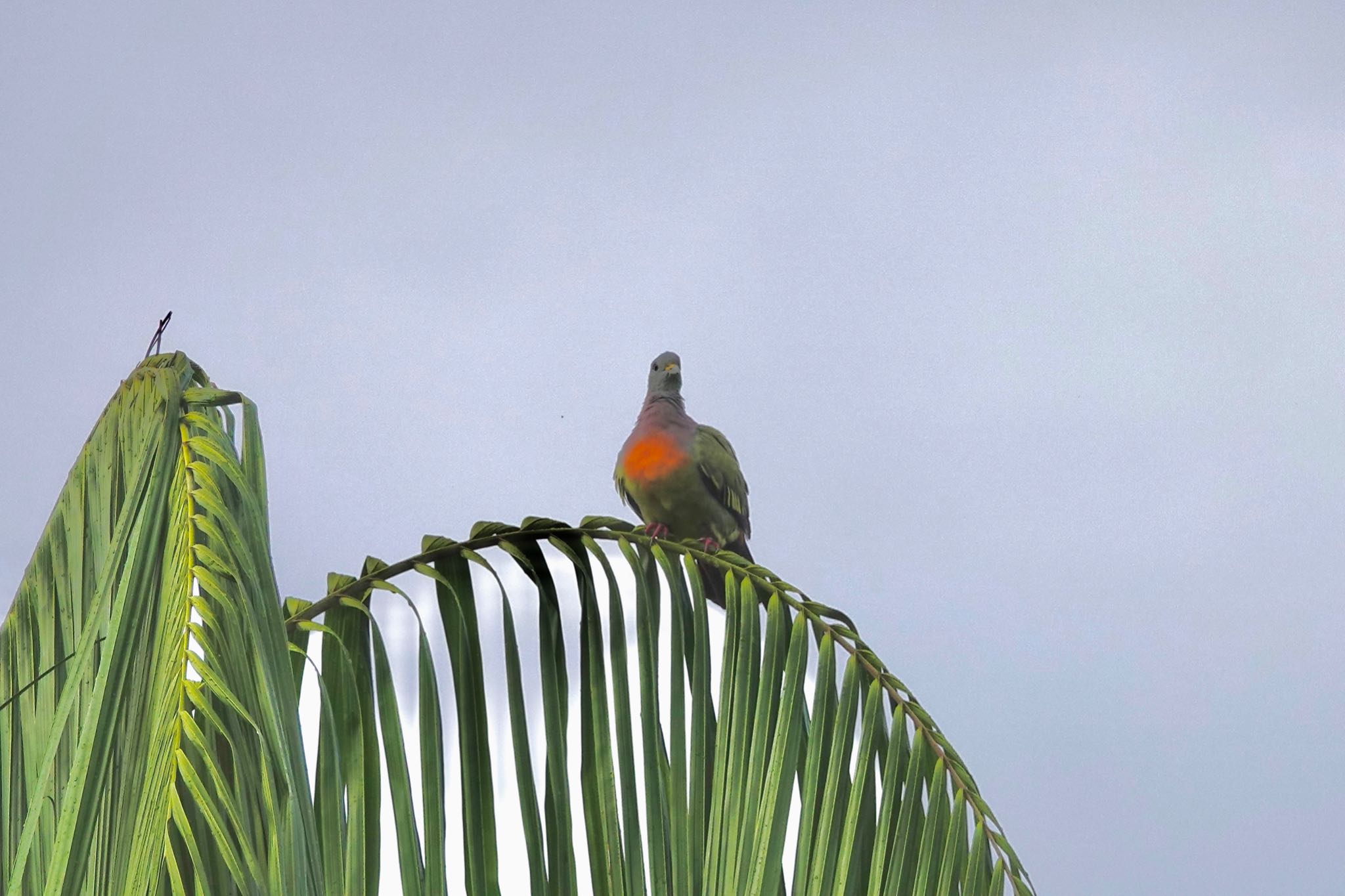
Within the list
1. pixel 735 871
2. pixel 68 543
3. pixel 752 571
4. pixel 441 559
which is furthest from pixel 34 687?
pixel 752 571

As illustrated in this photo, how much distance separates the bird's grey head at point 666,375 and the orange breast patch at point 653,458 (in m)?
0.38

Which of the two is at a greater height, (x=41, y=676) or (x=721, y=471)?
(x=721, y=471)

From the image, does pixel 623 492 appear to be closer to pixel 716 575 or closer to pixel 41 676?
pixel 716 575

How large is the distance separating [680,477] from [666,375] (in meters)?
0.60

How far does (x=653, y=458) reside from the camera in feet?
14.4

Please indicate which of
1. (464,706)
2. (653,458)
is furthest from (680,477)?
(464,706)

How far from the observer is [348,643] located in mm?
2311

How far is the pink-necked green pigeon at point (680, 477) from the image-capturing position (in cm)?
436

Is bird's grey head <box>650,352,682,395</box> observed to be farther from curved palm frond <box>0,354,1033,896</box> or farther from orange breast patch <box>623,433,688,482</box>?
curved palm frond <box>0,354,1033,896</box>

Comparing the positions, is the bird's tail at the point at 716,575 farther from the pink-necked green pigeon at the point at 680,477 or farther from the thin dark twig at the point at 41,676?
the thin dark twig at the point at 41,676

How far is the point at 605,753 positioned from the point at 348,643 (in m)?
0.49

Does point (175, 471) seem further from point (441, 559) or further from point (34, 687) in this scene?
point (441, 559)

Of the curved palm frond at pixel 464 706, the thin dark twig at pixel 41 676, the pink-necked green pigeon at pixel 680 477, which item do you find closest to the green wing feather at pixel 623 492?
the pink-necked green pigeon at pixel 680 477

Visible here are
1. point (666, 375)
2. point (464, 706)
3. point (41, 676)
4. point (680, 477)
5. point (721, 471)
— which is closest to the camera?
point (41, 676)
